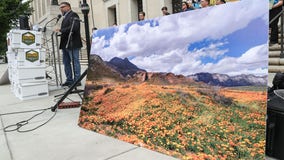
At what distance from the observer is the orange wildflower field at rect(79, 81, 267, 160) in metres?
1.57

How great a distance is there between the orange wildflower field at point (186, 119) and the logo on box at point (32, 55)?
103 inches

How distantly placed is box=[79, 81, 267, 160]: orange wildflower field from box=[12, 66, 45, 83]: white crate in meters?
2.52

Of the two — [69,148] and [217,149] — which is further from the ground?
[217,149]

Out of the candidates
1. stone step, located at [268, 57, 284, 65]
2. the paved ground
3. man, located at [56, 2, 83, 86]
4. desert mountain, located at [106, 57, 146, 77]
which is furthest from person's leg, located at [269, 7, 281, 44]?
the paved ground

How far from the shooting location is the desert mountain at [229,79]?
1576 millimetres

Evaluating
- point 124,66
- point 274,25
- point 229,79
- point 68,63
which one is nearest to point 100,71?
point 124,66

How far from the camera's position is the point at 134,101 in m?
2.34

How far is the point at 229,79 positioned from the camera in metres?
1.72

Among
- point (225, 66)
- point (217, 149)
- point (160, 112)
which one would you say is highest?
point (225, 66)

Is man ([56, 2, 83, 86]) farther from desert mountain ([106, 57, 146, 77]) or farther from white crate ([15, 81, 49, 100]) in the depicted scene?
desert mountain ([106, 57, 146, 77])

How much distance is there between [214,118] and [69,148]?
1.23m

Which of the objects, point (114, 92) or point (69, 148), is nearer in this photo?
point (69, 148)

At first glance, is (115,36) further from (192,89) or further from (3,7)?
(3,7)

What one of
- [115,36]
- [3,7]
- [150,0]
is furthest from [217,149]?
[3,7]
